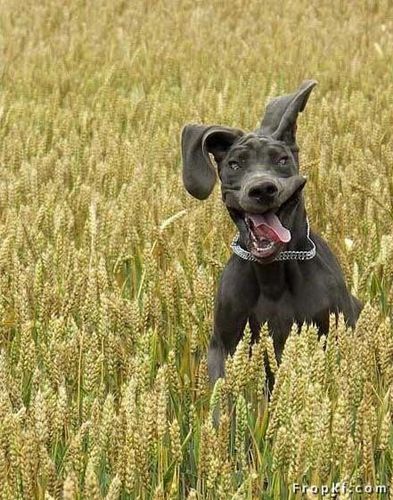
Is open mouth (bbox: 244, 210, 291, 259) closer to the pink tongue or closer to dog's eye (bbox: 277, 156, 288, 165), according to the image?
the pink tongue

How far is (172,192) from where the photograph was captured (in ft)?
16.1

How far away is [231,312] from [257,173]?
0.43 meters

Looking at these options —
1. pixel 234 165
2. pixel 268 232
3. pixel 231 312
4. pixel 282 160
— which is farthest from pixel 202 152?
pixel 231 312

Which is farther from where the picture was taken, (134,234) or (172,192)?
(172,192)

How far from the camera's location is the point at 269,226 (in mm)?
2992

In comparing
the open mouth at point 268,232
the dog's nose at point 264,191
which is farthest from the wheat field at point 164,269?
the dog's nose at point 264,191

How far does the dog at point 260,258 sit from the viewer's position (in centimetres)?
308

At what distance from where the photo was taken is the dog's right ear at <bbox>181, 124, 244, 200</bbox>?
123 inches

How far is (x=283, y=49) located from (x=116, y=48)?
4.77ft

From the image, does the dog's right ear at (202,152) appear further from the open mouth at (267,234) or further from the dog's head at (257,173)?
the open mouth at (267,234)

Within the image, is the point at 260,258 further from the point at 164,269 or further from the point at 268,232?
the point at 164,269

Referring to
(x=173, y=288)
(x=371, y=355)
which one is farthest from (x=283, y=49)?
(x=371, y=355)

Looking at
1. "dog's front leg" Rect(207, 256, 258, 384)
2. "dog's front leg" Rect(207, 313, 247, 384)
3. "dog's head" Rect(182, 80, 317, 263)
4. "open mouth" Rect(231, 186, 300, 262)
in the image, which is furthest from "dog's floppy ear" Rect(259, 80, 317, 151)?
"dog's front leg" Rect(207, 313, 247, 384)

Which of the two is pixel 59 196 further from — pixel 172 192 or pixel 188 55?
pixel 188 55
